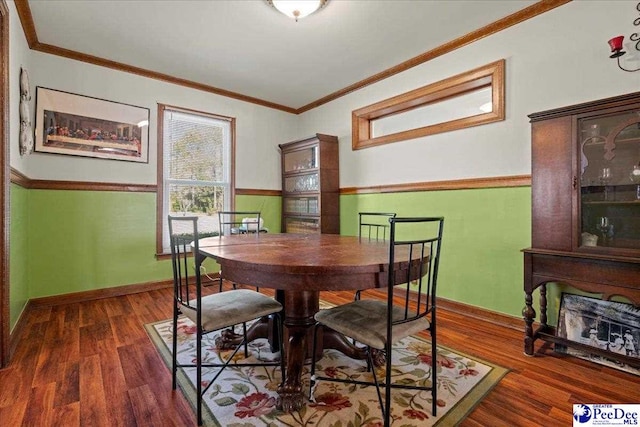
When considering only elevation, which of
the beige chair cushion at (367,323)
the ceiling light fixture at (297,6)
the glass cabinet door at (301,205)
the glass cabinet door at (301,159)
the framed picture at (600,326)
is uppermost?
the ceiling light fixture at (297,6)

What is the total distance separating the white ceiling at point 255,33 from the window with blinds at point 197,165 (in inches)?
22.8

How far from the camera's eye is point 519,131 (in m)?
2.49

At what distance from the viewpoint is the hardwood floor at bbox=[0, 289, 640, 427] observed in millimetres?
1445

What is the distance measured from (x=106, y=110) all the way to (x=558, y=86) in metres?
4.13

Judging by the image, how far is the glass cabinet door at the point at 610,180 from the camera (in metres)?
1.80

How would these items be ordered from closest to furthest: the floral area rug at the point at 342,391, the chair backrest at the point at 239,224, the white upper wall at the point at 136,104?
the floral area rug at the point at 342,391
the white upper wall at the point at 136,104
the chair backrest at the point at 239,224

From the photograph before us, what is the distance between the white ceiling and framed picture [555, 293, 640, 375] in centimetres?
221

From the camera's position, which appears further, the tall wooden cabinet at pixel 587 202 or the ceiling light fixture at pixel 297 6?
the ceiling light fixture at pixel 297 6

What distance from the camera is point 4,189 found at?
190 centimetres

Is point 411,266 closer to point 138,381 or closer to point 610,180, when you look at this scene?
point 610,180

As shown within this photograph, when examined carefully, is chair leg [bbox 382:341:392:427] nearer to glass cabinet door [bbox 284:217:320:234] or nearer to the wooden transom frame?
the wooden transom frame

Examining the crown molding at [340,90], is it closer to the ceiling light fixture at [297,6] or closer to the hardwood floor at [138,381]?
the ceiling light fixture at [297,6]

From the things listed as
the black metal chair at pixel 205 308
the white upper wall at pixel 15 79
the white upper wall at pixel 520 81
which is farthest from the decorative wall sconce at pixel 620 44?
the white upper wall at pixel 15 79

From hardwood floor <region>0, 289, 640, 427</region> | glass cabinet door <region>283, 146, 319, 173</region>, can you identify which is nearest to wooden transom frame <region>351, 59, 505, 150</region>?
glass cabinet door <region>283, 146, 319, 173</region>
